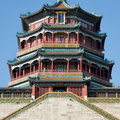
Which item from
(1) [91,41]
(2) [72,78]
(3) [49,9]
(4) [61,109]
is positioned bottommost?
(4) [61,109]

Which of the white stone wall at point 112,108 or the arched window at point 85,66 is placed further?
the arched window at point 85,66

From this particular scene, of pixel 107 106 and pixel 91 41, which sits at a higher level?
pixel 91 41

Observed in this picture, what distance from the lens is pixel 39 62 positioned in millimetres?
54656

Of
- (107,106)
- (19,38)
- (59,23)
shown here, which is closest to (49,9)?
(59,23)

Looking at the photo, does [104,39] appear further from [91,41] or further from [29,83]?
[29,83]

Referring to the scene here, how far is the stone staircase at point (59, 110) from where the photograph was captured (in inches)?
1722

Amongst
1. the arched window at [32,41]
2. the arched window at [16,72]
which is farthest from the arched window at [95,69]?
the arched window at [16,72]

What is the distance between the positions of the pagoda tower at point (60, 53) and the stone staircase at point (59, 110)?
19.9 feet

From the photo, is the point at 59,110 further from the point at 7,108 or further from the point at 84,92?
the point at 7,108

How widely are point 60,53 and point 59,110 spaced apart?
11616 mm

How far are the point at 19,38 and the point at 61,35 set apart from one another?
6211 mm

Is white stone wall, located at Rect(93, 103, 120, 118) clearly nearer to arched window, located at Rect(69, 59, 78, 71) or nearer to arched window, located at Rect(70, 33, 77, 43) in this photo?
arched window, located at Rect(69, 59, 78, 71)

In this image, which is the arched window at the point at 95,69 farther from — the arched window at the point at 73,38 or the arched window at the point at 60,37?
the arched window at the point at 60,37

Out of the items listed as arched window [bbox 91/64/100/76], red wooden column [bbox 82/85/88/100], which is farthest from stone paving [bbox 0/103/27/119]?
arched window [bbox 91/64/100/76]
